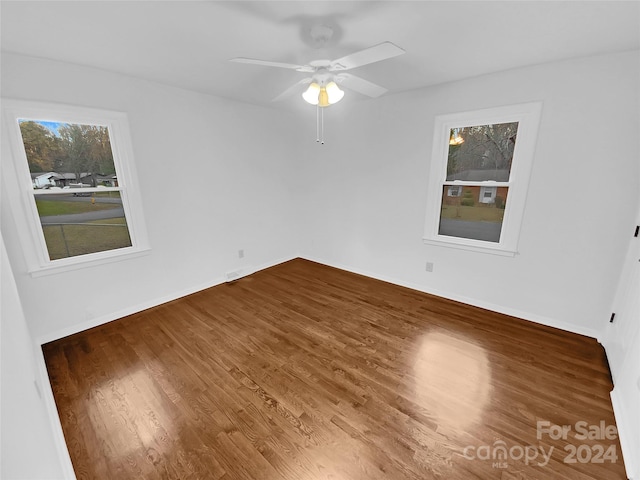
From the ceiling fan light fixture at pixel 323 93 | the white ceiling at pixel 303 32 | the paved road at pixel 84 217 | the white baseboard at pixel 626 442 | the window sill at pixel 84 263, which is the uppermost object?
the white ceiling at pixel 303 32

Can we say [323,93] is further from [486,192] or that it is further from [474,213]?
[474,213]

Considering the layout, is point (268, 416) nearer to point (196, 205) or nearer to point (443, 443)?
point (443, 443)

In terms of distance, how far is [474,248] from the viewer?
9.98 feet

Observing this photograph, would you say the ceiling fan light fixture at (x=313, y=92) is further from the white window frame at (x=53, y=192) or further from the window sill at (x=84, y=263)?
the window sill at (x=84, y=263)

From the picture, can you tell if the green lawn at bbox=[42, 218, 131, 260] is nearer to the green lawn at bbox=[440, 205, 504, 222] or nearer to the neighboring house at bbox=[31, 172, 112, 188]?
the neighboring house at bbox=[31, 172, 112, 188]

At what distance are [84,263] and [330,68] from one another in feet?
9.52

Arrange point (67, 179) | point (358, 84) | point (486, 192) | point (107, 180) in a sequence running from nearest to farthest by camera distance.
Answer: point (358, 84)
point (67, 179)
point (107, 180)
point (486, 192)

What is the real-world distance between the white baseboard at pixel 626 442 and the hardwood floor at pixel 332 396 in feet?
0.15

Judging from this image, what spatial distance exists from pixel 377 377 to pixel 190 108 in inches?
138

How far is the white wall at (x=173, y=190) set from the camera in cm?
237

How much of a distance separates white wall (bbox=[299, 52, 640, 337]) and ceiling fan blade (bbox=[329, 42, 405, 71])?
1753 millimetres

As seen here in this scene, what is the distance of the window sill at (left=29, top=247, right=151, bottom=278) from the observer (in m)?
2.41

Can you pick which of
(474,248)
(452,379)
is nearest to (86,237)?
(452,379)

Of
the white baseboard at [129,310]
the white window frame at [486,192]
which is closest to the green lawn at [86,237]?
the white baseboard at [129,310]
